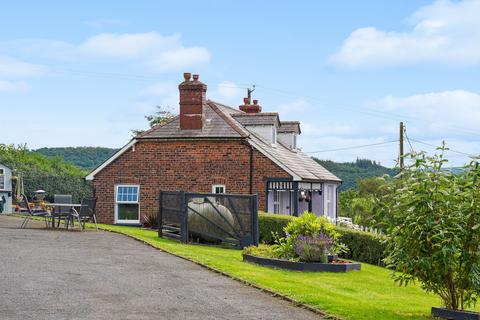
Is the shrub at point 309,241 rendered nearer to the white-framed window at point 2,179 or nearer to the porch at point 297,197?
the porch at point 297,197

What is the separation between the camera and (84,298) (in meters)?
11.6

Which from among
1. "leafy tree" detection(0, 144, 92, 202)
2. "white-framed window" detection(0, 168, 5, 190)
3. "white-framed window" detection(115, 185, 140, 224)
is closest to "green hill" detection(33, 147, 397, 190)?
"leafy tree" detection(0, 144, 92, 202)

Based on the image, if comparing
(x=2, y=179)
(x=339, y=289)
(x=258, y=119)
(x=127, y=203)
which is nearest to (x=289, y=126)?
(x=258, y=119)

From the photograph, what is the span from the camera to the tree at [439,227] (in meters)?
11.2

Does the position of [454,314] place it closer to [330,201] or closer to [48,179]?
[330,201]

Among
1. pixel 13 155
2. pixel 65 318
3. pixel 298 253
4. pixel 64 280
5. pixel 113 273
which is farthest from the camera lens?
pixel 13 155

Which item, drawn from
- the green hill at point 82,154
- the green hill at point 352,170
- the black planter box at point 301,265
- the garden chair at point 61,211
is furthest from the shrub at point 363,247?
the green hill at point 82,154

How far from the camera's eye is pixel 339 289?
15.3 metres

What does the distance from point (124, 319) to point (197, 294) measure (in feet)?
8.28

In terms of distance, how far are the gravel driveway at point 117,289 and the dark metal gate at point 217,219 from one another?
5.33 m

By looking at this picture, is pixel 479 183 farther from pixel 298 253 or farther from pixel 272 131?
pixel 272 131

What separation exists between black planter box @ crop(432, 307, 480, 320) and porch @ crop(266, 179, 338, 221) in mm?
20760

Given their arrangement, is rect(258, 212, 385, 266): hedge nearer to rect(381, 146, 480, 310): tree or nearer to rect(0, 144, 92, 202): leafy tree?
rect(381, 146, 480, 310): tree

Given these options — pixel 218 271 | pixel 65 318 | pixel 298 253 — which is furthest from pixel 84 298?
pixel 298 253
